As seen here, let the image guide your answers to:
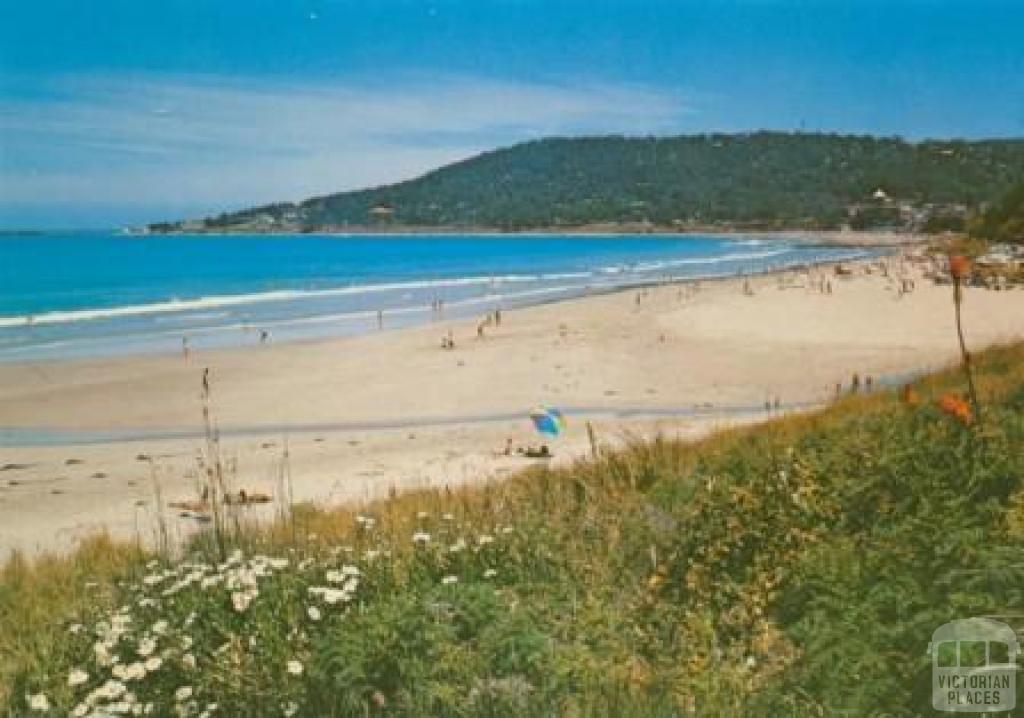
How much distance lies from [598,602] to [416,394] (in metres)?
14.2

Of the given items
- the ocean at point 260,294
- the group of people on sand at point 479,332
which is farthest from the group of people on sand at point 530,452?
the ocean at point 260,294

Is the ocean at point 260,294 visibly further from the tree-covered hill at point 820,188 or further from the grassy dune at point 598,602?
the tree-covered hill at point 820,188

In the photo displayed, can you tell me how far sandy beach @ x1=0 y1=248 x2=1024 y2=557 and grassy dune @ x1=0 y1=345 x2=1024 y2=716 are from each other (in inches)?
125

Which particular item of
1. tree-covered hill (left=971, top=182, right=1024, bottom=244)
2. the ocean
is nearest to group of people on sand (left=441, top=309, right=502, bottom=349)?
the ocean

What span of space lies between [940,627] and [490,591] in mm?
1997

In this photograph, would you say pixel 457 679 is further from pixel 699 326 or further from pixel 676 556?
pixel 699 326

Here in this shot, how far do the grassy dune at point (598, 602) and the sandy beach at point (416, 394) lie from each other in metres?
3.18

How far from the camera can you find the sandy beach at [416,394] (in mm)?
12281

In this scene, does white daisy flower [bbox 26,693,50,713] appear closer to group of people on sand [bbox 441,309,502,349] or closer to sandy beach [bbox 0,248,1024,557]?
sandy beach [bbox 0,248,1024,557]

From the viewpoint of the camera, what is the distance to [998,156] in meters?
139

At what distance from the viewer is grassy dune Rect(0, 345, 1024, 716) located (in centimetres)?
419

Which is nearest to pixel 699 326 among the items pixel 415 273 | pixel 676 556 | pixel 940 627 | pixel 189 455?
pixel 189 455

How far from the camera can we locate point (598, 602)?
16.5ft

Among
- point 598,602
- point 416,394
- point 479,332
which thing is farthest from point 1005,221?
point 598,602
